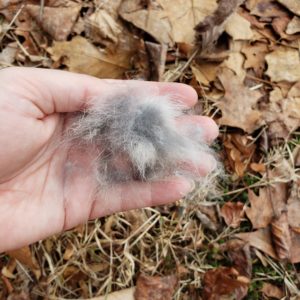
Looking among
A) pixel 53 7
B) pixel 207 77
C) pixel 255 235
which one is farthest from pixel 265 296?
pixel 53 7

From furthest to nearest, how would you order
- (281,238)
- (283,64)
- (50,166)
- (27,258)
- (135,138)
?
1. (283,64)
2. (281,238)
3. (27,258)
4. (50,166)
5. (135,138)

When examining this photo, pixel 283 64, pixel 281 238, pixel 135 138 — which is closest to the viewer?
pixel 135 138

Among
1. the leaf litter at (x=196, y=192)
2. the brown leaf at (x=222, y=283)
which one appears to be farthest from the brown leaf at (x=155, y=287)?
the brown leaf at (x=222, y=283)

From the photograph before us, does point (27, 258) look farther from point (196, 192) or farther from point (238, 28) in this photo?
point (238, 28)

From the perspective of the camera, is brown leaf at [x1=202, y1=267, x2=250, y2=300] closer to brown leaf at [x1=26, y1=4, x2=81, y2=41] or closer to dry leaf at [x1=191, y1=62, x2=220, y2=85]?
dry leaf at [x1=191, y1=62, x2=220, y2=85]

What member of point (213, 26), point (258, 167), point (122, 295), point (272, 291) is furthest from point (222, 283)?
point (213, 26)

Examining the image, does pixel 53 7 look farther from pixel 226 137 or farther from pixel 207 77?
pixel 226 137
